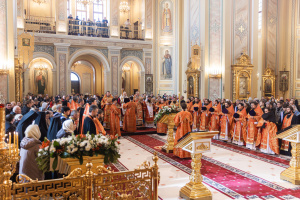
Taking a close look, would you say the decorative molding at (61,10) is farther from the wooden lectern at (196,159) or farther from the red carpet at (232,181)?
the wooden lectern at (196,159)

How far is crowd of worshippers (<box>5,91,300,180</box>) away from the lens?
497cm

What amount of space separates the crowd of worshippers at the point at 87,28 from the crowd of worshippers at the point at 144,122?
10712mm

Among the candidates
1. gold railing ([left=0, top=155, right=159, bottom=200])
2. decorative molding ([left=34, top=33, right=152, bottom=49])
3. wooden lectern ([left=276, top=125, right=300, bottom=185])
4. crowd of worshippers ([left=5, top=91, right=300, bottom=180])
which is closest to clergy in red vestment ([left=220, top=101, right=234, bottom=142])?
crowd of worshippers ([left=5, top=91, right=300, bottom=180])

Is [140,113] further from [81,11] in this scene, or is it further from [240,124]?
[81,11]

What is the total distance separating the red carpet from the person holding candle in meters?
Result: 3.51

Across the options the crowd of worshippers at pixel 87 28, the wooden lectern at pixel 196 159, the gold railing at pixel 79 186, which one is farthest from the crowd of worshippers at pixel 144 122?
the crowd of worshippers at pixel 87 28

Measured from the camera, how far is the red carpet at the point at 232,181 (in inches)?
209

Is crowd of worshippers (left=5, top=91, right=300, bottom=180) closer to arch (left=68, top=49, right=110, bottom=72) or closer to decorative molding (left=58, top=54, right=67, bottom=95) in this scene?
decorative molding (left=58, top=54, right=67, bottom=95)

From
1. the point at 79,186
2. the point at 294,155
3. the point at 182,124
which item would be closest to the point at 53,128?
the point at 79,186

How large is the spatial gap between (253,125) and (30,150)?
7103 millimetres

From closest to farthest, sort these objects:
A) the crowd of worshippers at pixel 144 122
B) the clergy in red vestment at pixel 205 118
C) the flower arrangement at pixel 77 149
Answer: the flower arrangement at pixel 77 149, the crowd of worshippers at pixel 144 122, the clergy in red vestment at pixel 205 118

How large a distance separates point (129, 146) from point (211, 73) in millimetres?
8614

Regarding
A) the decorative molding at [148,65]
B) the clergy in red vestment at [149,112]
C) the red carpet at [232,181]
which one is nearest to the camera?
the red carpet at [232,181]

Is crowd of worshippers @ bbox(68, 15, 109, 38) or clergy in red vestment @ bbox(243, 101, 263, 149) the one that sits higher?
crowd of worshippers @ bbox(68, 15, 109, 38)
